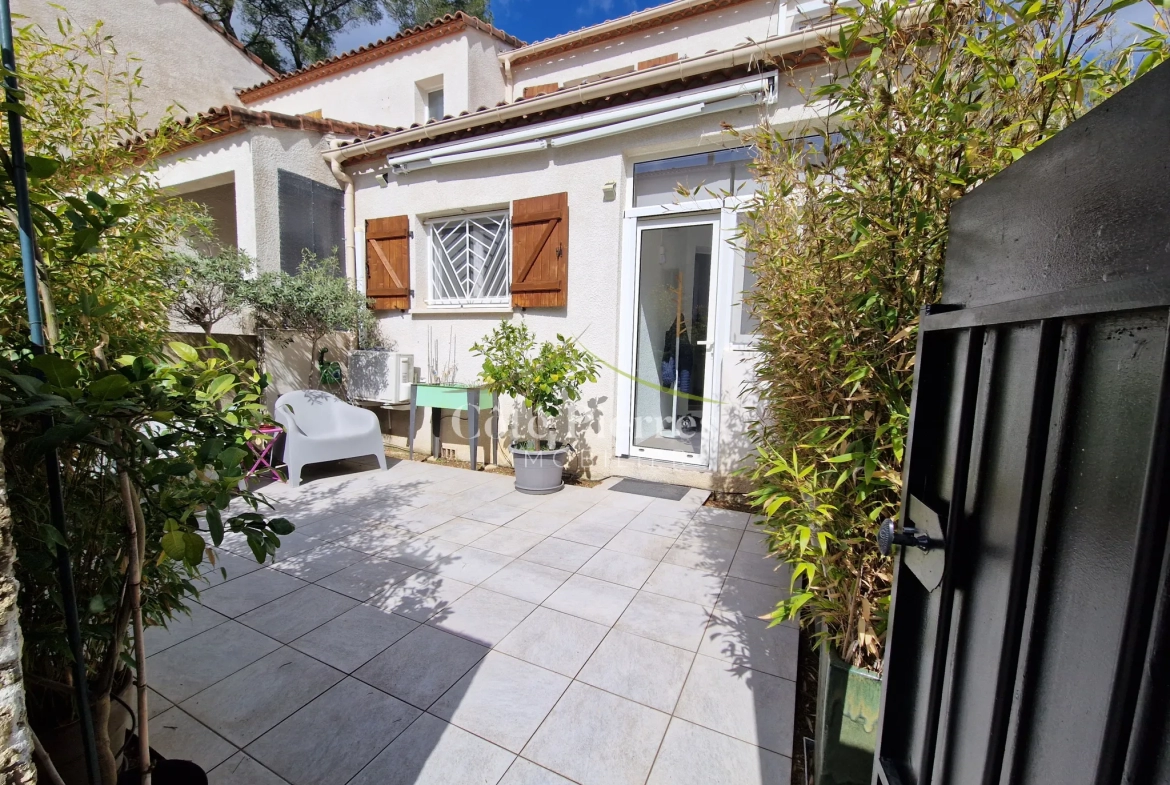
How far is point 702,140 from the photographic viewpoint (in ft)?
14.2

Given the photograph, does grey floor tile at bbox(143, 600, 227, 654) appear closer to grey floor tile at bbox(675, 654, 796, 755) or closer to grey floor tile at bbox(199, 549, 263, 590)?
grey floor tile at bbox(199, 549, 263, 590)

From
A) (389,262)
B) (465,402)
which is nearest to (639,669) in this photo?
(465,402)

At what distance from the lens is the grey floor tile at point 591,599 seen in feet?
8.45

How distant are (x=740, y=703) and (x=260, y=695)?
1957 mm

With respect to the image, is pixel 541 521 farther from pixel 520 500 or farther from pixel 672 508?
pixel 672 508

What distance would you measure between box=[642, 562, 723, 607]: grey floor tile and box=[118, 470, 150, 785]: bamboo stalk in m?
2.21

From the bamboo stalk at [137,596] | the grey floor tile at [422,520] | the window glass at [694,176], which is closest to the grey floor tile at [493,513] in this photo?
the grey floor tile at [422,520]

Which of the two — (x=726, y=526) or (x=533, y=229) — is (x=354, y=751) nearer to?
(x=726, y=526)

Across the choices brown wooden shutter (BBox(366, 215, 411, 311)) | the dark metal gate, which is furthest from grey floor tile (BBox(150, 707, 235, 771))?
brown wooden shutter (BBox(366, 215, 411, 311))

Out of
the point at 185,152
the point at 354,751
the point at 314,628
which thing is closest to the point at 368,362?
the point at 185,152

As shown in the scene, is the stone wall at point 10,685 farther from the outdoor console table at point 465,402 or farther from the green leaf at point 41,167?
the outdoor console table at point 465,402

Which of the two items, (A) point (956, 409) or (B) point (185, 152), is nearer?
(A) point (956, 409)

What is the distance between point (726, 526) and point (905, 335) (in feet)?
9.18

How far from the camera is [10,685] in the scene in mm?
674
